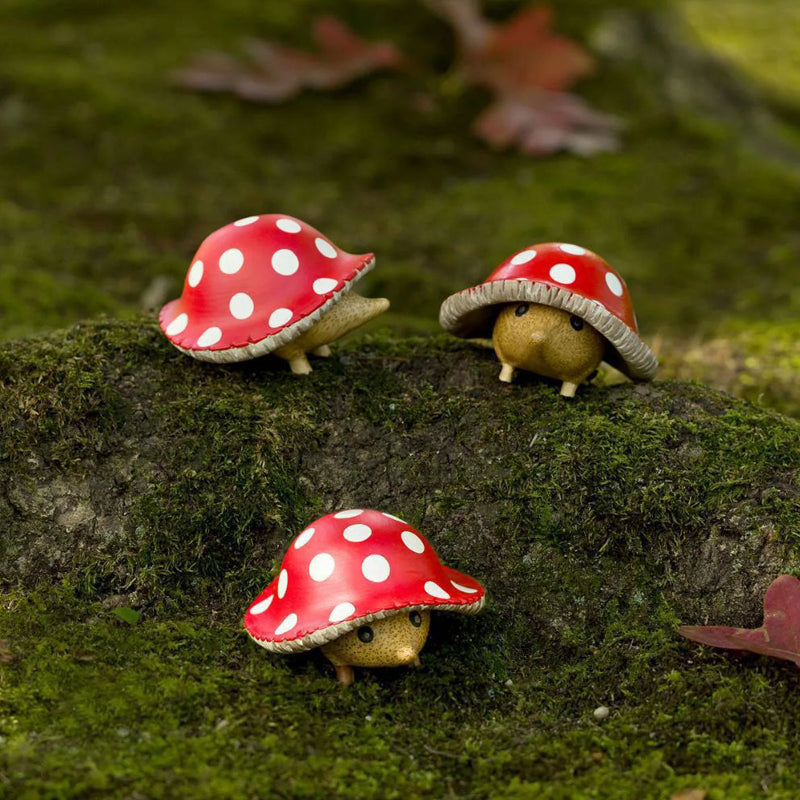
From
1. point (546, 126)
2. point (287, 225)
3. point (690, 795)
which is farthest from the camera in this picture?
point (546, 126)

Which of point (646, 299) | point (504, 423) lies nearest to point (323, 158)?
point (646, 299)

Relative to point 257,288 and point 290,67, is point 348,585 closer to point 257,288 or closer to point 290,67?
point 257,288

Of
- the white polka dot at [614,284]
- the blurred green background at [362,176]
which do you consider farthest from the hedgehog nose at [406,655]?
the blurred green background at [362,176]

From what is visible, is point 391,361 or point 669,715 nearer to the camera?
point 669,715

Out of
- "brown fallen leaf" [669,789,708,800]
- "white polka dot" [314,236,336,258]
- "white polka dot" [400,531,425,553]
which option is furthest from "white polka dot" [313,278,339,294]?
"brown fallen leaf" [669,789,708,800]

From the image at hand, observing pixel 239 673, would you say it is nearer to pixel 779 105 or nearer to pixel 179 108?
pixel 179 108

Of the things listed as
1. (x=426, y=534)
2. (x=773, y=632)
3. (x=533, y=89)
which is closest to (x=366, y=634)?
(x=426, y=534)
